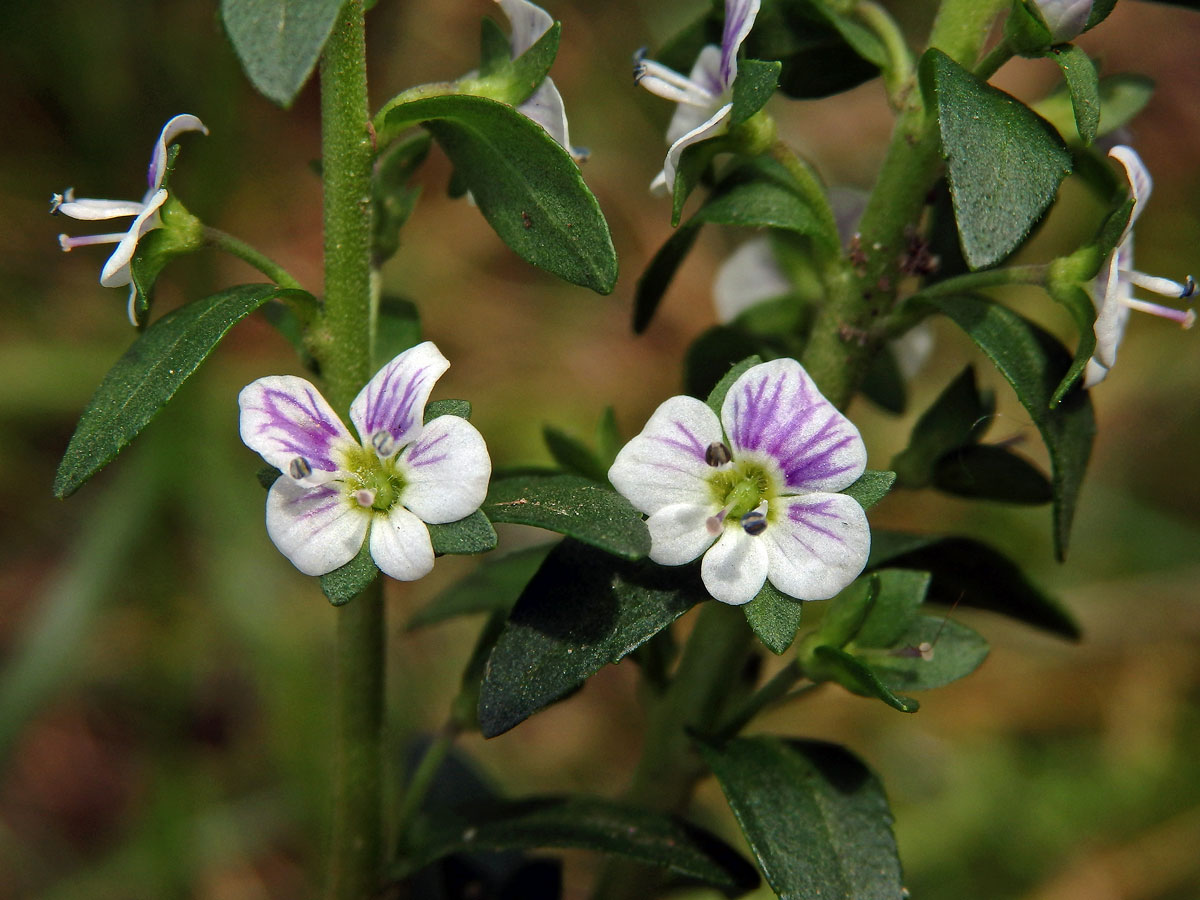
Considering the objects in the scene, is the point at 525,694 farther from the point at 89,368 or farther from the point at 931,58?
the point at 89,368

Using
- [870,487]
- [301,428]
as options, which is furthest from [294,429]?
[870,487]

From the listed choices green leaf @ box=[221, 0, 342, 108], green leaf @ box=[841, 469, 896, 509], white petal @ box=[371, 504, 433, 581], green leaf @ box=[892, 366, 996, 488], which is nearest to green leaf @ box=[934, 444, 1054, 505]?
green leaf @ box=[892, 366, 996, 488]

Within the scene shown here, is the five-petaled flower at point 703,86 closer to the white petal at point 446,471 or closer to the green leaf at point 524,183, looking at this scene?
the green leaf at point 524,183

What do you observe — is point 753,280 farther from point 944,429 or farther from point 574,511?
point 574,511

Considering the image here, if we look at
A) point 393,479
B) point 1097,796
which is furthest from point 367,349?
point 1097,796

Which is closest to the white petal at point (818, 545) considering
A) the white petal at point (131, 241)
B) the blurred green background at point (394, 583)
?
the white petal at point (131, 241)

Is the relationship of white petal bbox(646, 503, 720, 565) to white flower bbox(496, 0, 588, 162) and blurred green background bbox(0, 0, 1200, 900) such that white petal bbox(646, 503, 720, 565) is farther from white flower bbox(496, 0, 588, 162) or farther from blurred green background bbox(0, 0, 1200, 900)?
blurred green background bbox(0, 0, 1200, 900)
